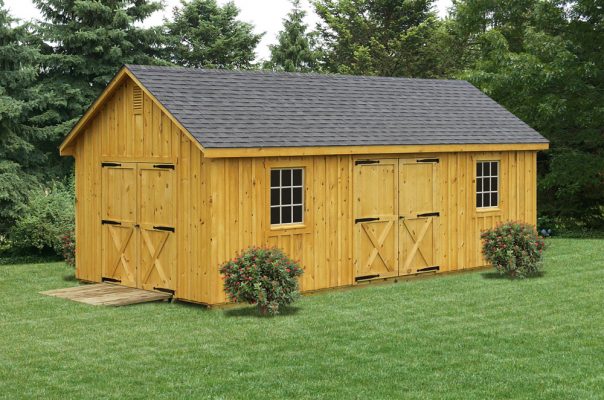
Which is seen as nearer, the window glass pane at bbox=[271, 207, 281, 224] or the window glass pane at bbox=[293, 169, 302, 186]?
the window glass pane at bbox=[271, 207, 281, 224]

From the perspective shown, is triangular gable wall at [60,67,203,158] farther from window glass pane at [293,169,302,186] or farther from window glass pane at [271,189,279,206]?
window glass pane at [293,169,302,186]

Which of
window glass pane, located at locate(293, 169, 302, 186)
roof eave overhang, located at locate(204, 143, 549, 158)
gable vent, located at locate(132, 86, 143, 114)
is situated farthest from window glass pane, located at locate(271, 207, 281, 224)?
gable vent, located at locate(132, 86, 143, 114)

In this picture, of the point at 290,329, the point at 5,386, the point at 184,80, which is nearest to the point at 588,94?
the point at 184,80

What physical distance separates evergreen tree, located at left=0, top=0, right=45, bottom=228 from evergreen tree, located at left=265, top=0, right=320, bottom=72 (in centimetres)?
2355

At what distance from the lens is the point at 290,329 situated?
535 inches

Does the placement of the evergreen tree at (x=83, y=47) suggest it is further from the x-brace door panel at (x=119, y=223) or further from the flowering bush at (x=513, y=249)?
the flowering bush at (x=513, y=249)

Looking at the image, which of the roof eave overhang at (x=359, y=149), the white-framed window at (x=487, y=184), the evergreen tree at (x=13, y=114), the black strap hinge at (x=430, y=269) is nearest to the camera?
the roof eave overhang at (x=359, y=149)

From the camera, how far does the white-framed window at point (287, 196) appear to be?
16453 millimetres

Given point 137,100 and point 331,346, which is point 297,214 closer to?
point 137,100

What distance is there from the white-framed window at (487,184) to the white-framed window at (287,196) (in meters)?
4.77

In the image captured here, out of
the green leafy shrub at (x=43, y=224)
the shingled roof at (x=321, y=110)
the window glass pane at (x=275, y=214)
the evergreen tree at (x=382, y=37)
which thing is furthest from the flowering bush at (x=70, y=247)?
the evergreen tree at (x=382, y=37)

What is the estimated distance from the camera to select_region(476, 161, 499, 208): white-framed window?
20.0 meters

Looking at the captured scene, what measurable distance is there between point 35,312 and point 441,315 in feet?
20.7

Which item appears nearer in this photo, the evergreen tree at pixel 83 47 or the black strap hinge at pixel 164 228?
the black strap hinge at pixel 164 228
